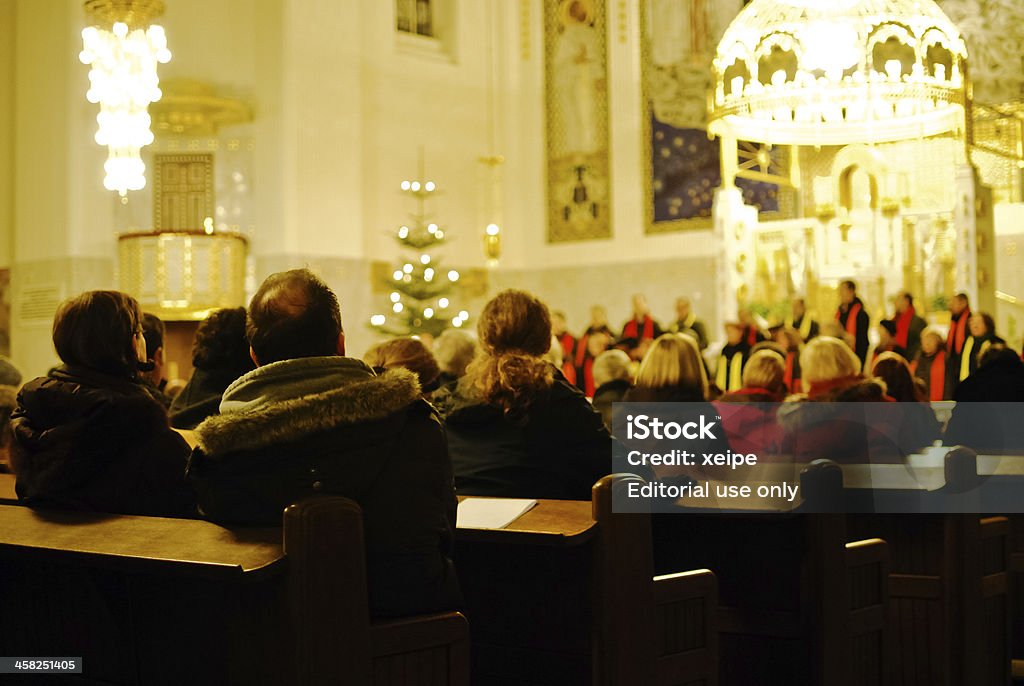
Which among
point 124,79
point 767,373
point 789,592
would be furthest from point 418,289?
point 789,592

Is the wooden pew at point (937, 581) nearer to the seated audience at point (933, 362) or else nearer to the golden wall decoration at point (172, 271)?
the seated audience at point (933, 362)

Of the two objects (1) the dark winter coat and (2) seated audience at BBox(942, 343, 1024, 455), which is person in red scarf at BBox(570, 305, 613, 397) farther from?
(1) the dark winter coat

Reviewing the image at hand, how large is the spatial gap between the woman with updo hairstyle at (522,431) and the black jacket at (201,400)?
1379 mm

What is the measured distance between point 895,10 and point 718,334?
16.1 ft

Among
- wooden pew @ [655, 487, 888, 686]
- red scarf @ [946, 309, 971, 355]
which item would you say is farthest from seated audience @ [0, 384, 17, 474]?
red scarf @ [946, 309, 971, 355]

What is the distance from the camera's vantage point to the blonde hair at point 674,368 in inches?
189

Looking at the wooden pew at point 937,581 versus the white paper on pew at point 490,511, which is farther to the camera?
the wooden pew at point 937,581

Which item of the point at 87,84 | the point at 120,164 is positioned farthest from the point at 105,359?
the point at 87,84

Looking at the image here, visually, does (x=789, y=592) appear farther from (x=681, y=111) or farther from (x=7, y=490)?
(x=681, y=111)

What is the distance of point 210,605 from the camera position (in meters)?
2.77

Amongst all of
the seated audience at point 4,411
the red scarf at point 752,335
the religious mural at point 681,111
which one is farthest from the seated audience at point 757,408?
the religious mural at point 681,111

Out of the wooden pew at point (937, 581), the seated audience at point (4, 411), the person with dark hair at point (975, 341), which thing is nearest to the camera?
the wooden pew at point (937, 581)

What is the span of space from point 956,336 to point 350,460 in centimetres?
1007

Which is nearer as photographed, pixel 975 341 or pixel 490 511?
pixel 490 511
